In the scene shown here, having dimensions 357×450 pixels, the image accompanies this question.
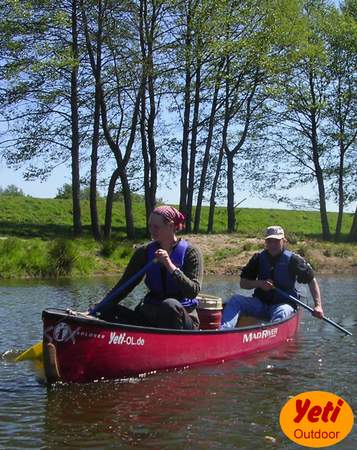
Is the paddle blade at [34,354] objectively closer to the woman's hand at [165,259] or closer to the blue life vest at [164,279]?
the blue life vest at [164,279]

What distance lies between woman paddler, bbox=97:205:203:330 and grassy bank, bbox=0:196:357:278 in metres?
10.4

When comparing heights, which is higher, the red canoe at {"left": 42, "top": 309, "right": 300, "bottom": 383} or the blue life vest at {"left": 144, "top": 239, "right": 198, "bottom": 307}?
the blue life vest at {"left": 144, "top": 239, "right": 198, "bottom": 307}

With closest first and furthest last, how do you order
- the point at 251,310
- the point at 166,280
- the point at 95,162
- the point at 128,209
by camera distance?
the point at 166,280, the point at 251,310, the point at 95,162, the point at 128,209

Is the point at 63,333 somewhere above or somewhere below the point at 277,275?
below

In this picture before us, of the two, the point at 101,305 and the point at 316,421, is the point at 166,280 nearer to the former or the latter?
the point at 101,305

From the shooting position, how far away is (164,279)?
26.2 feet

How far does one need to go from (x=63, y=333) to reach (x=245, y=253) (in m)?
16.3

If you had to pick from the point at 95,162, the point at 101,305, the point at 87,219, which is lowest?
the point at 101,305

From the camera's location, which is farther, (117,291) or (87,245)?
(87,245)

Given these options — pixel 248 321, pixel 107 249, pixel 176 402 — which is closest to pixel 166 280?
pixel 176 402

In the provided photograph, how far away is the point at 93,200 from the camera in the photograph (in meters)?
26.4

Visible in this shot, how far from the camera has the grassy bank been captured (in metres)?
18.7

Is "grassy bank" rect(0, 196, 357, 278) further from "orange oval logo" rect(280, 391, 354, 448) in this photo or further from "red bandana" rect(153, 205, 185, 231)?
"orange oval logo" rect(280, 391, 354, 448)

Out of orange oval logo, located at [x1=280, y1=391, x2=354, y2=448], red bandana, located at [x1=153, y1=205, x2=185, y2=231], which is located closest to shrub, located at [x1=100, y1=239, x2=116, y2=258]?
red bandana, located at [x1=153, y1=205, x2=185, y2=231]
